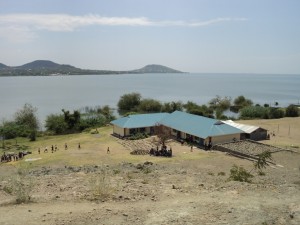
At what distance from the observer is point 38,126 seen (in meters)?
59.5

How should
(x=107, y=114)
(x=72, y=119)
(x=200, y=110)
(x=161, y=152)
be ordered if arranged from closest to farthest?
(x=161, y=152) → (x=72, y=119) → (x=200, y=110) → (x=107, y=114)

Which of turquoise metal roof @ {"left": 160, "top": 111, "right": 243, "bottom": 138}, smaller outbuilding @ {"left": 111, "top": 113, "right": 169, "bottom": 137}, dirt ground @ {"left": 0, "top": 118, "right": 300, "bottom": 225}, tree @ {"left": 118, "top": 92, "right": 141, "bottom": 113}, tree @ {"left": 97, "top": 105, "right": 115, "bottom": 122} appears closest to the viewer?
dirt ground @ {"left": 0, "top": 118, "right": 300, "bottom": 225}

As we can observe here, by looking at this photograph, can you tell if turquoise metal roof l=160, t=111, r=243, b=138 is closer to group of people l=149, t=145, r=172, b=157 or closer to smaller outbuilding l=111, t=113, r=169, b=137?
smaller outbuilding l=111, t=113, r=169, b=137

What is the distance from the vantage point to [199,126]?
3841 centimetres

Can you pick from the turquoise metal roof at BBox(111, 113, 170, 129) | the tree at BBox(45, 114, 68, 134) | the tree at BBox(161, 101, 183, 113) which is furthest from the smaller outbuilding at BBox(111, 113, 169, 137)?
the tree at BBox(161, 101, 183, 113)

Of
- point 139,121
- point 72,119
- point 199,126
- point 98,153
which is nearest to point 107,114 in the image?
point 72,119

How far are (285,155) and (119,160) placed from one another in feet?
48.0

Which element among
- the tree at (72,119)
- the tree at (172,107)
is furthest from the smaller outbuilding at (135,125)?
the tree at (172,107)

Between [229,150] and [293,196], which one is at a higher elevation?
[293,196]

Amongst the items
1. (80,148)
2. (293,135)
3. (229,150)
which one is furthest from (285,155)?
(80,148)

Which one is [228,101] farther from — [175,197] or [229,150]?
[175,197]

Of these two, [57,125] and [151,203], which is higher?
[151,203]

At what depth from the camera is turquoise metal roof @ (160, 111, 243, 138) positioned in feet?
120

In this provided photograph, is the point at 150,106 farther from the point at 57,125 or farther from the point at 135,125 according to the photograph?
the point at 135,125
